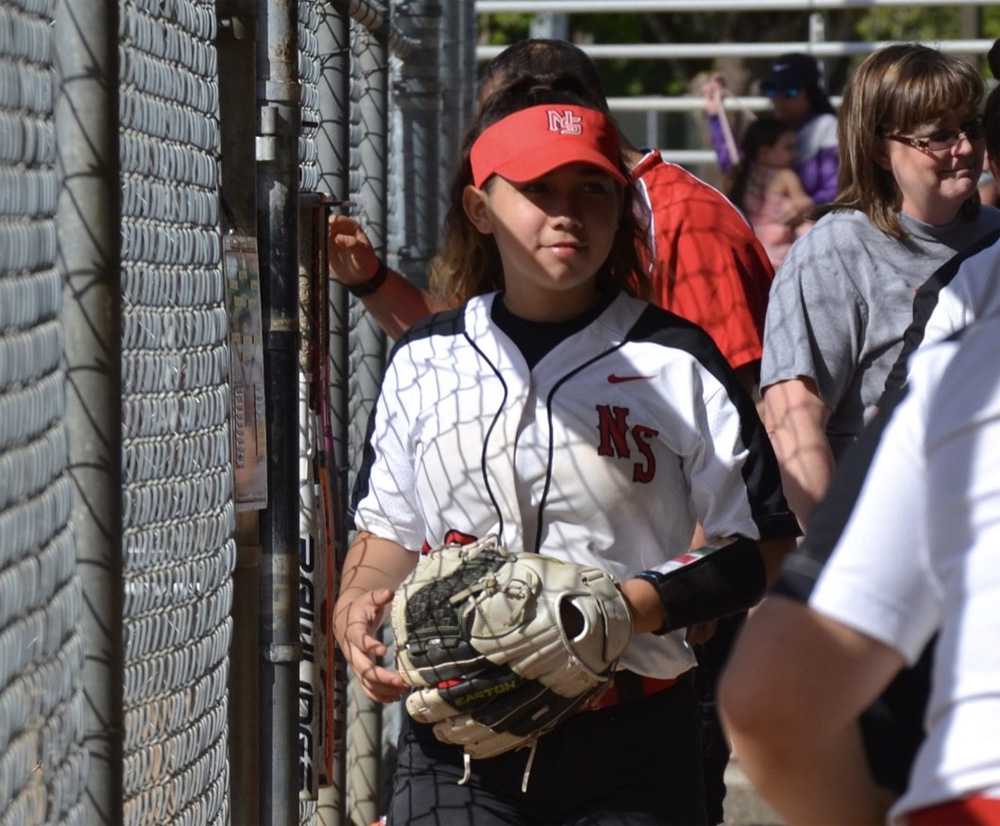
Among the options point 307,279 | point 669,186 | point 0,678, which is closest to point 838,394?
point 669,186

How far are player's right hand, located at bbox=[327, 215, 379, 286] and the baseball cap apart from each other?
4736 mm

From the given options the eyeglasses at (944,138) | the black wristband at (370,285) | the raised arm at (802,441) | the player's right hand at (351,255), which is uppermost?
the eyeglasses at (944,138)

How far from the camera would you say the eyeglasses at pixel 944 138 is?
421cm

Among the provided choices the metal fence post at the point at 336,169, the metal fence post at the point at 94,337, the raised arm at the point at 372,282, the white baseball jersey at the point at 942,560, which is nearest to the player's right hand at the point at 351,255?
the raised arm at the point at 372,282

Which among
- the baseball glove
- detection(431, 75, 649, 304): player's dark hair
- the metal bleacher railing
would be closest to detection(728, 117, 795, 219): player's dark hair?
the metal bleacher railing

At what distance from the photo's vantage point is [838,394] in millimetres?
4195

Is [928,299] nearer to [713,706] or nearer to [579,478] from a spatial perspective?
[579,478]

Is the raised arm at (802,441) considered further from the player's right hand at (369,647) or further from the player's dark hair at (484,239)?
the player's right hand at (369,647)

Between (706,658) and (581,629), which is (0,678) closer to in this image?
(581,629)

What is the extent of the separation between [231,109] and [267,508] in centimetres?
72

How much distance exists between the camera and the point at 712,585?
3.03 meters

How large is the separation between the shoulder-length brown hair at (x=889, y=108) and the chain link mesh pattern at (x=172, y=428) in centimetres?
153

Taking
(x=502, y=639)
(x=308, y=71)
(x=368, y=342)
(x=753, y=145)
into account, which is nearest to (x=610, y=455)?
(x=502, y=639)

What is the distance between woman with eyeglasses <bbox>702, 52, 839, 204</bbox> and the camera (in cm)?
859
